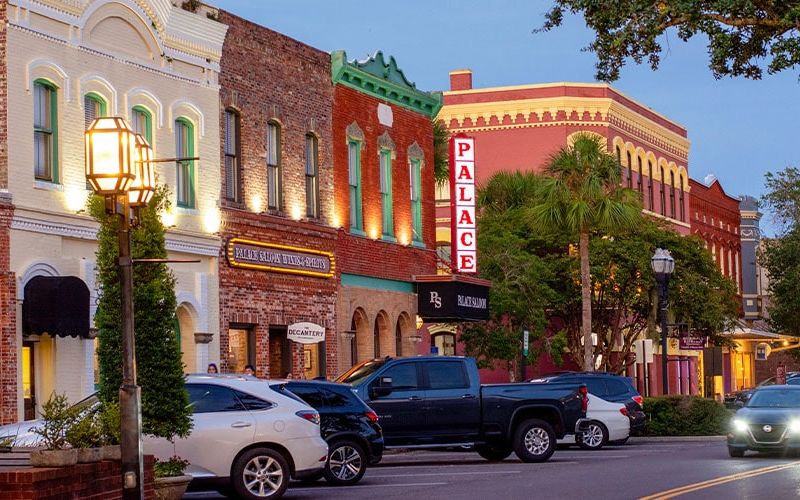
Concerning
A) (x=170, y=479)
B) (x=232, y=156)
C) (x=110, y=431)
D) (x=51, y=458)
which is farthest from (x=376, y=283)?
(x=51, y=458)

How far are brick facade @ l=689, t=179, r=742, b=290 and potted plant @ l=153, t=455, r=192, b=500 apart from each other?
5793 cm

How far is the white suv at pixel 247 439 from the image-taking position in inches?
786

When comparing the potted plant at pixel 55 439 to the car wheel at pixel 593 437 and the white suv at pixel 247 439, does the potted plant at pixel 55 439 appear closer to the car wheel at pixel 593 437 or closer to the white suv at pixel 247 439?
the white suv at pixel 247 439

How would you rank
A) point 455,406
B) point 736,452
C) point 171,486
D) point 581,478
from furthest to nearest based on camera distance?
1. point 736,452
2. point 455,406
3. point 581,478
4. point 171,486

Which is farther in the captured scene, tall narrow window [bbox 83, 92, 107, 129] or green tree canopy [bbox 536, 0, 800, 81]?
tall narrow window [bbox 83, 92, 107, 129]

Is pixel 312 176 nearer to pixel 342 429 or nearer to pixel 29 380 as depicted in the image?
pixel 29 380

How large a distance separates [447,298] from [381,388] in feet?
51.3

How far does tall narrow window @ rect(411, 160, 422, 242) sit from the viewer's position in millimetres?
43781

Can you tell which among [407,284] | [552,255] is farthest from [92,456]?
[552,255]

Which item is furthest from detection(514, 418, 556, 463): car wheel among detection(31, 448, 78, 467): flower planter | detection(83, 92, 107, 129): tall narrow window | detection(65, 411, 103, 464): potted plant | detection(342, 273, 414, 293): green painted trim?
detection(31, 448, 78, 467): flower planter

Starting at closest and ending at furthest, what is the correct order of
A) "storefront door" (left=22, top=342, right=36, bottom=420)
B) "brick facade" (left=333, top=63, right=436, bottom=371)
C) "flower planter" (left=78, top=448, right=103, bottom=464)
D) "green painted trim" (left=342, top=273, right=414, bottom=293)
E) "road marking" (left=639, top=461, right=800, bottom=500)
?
1. "flower planter" (left=78, top=448, right=103, bottom=464)
2. "road marking" (left=639, top=461, right=800, bottom=500)
3. "storefront door" (left=22, top=342, right=36, bottom=420)
4. "brick facade" (left=333, top=63, right=436, bottom=371)
5. "green painted trim" (left=342, top=273, right=414, bottom=293)

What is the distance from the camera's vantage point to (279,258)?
118 ft

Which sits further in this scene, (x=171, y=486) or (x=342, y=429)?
(x=342, y=429)

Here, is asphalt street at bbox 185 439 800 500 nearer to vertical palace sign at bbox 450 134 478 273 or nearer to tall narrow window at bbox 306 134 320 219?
tall narrow window at bbox 306 134 320 219
